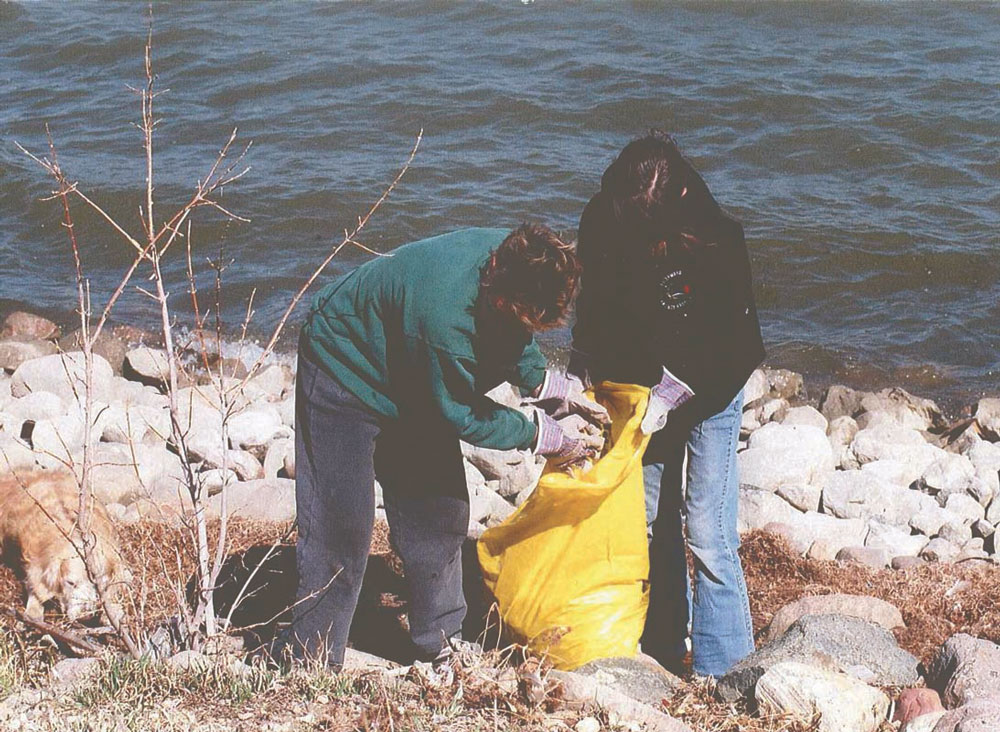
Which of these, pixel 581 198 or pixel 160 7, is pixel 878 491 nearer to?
pixel 581 198

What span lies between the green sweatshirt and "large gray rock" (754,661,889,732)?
3.50 ft

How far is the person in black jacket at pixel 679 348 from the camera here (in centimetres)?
350

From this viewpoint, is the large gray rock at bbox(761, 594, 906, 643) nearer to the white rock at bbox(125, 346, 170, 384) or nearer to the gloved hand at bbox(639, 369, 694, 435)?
the gloved hand at bbox(639, 369, 694, 435)

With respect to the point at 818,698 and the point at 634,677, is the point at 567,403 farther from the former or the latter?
the point at 818,698

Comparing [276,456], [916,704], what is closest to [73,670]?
[276,456]

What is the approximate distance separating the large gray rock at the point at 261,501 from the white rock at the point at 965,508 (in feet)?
11.4

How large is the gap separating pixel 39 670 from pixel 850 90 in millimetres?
11203

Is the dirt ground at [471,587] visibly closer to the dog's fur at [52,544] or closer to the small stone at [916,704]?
the dog's fur at [52,544]

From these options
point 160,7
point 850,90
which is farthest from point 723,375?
point 160,7

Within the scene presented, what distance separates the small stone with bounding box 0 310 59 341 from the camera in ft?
30.8

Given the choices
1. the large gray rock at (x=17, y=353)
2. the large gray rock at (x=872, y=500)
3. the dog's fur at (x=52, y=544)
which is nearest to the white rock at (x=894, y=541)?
the large gray rock at (x=872, y=500)

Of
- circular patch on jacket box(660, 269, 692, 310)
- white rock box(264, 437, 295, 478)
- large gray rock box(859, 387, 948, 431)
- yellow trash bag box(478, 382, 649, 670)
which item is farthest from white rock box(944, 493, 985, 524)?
white rock box(264, 437, 295, 478)

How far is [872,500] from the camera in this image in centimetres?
628

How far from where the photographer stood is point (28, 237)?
11250 millimetres
